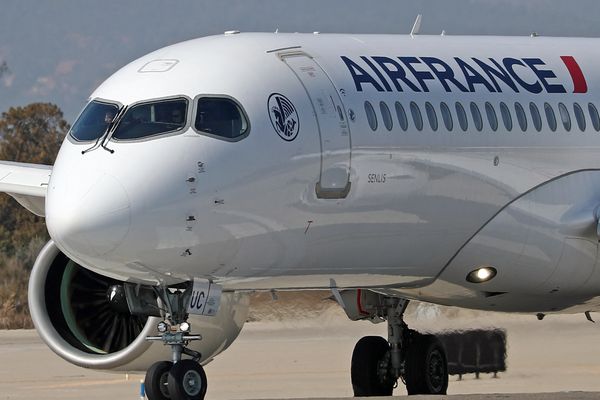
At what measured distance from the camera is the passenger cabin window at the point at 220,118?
21.6 metres

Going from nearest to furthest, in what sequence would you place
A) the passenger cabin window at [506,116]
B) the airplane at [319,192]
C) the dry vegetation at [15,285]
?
the airplane at [319,192] < the passenger cabin window at [506,116] < the dry vegetation at [15,285]

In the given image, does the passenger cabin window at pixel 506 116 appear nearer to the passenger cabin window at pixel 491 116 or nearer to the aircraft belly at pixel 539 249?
the passenger cabin window at pixel 491 116

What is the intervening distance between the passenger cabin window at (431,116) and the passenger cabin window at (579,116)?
243 centimetres

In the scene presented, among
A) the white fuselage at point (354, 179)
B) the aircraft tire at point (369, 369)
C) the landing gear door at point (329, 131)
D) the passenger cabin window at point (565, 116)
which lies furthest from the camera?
the aircraft tire at point (369, 369)

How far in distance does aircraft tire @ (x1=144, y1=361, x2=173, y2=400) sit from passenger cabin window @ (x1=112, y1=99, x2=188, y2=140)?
8.14 ft

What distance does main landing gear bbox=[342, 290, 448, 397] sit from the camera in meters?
26.8

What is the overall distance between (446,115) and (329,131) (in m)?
2.20

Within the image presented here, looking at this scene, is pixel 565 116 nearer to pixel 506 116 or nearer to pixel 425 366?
A: pixel 506 116

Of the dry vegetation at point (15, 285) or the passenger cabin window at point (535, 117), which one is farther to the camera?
the dry vegetation at point (15, 285)

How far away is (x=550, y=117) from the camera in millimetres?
25188

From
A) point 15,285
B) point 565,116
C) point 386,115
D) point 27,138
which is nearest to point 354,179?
point 386,115

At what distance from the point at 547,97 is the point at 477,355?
6.69m

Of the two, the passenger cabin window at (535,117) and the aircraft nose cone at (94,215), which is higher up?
the passenger cabin window at (535,117)

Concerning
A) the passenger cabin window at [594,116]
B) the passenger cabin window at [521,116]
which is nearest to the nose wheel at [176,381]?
the passenger cabin window at [521,116]
